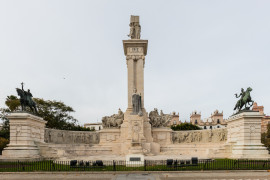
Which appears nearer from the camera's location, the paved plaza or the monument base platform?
the paved plaza

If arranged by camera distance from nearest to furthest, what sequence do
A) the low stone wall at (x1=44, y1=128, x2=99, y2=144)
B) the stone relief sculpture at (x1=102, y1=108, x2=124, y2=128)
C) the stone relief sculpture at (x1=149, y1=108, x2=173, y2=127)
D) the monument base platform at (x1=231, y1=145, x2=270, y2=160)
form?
1. the monument base platform at (x1=231, y1=145, x2=270, y2=160)
2. the low stone wall at (x1=44, y1=128, x2=99, y2=144)
3. the stone relief sculpture at (x1=102, y1=108, x2=124, y2=128)
4. the stone relief sculpture at (x1=149, y1=108, x2=173, y2=127)

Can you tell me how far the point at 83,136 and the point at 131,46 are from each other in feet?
46.6

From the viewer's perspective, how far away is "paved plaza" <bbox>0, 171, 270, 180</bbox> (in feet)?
45.9

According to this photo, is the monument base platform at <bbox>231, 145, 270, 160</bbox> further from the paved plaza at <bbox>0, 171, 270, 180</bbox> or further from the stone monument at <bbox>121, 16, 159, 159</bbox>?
the stone monument at <bbox>121, 16, 159, 159</bbox>

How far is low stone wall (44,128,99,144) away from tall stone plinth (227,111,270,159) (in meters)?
19.6

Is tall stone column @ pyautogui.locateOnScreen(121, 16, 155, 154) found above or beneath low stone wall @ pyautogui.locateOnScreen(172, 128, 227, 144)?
above

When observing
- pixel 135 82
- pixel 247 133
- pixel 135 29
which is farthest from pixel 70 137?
pixel 247 133

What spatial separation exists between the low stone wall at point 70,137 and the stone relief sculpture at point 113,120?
3.72 m

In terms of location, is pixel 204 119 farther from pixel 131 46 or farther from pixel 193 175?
pixel 193 175

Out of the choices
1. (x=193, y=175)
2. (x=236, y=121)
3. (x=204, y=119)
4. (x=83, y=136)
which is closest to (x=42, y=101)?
(x=83, y=136)

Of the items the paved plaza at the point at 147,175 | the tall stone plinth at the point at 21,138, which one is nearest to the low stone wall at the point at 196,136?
the paved plaza at the point at 147,175

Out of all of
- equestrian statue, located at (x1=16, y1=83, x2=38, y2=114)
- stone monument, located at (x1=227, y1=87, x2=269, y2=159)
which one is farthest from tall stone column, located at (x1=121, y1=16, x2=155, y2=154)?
equestrian statue, located at (x1=16, y1=83, x2=38, y2=114)

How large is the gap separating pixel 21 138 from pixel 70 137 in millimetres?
12150

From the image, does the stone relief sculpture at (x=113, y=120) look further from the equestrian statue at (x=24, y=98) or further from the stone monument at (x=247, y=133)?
the stone monument at (x=247, y=133)
